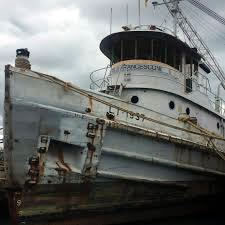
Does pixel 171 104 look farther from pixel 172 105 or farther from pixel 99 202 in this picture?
pixel 99 202

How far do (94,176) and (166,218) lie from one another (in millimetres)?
3200

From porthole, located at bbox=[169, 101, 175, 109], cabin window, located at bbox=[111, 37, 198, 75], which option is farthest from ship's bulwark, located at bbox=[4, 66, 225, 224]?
cabin window, located at bbox=[111, 37, 198, 75]

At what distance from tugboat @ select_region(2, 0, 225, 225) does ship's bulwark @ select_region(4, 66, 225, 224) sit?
21mm

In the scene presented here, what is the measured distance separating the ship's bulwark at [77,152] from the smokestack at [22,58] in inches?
8.6

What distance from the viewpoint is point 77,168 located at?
297 inches

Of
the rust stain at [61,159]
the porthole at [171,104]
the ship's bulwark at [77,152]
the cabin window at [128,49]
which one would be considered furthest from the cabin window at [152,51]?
the rust stain at [61,159]

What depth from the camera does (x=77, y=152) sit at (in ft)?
24.9

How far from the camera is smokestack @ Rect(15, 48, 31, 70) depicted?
737 cm

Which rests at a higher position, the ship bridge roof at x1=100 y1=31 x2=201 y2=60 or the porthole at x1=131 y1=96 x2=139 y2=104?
the ship bridge roof at x1=100 y1=31 x2=201 y2=60

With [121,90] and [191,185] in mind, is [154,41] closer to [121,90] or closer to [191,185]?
[121,90]

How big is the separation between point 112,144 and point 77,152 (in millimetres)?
845

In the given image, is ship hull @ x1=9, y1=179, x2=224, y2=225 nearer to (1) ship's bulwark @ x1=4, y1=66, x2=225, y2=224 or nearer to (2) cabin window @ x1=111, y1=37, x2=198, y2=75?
(1) ship's bulwark @ x1=4, y1=66, x2=225, y2=224

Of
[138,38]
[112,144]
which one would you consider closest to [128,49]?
[138,38]

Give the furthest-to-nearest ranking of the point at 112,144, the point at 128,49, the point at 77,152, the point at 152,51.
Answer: the point at 128,49 < the point at 152,51 < the point at 112,144 < the point at 77,152
